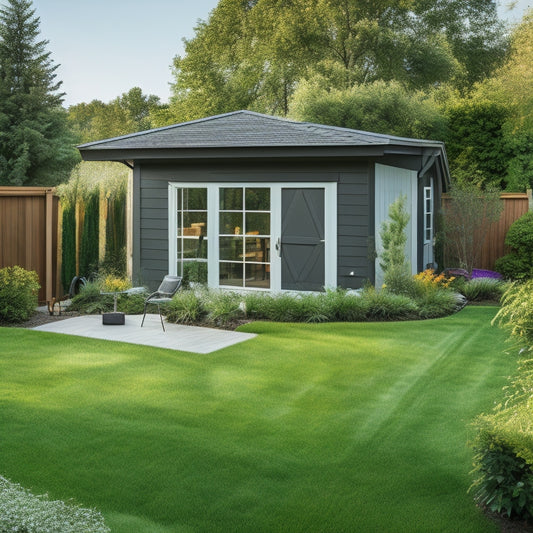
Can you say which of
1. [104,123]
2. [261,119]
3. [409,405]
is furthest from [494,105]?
[104,123]

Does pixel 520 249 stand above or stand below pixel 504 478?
above

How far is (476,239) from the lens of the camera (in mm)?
A: 16969

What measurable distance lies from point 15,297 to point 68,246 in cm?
251

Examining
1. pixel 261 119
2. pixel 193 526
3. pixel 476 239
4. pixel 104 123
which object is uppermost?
pixel 104 123

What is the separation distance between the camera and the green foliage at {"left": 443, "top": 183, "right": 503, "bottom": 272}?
16.0 meters

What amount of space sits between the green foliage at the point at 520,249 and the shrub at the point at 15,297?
376 inches

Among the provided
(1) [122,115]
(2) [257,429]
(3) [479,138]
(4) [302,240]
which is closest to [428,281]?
(4) [302,240]

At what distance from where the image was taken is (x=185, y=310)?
37.8 feet

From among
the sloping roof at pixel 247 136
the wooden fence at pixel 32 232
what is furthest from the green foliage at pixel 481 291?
the wooden fence at pixel 32 232

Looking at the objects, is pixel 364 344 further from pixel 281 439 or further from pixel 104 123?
pixel 104 123

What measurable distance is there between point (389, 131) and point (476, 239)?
526 inches

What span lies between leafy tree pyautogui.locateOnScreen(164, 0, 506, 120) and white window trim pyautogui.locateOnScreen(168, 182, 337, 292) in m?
22.7

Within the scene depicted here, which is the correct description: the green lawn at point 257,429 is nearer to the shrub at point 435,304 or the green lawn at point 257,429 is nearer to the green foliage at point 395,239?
the shrub at point 435,304

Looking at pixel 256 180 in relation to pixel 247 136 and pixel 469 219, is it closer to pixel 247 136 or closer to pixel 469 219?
pixel 247 136
